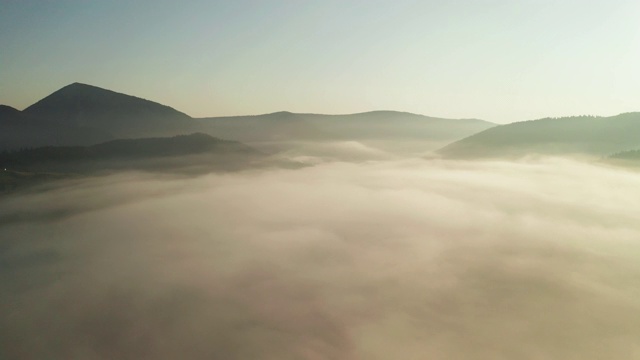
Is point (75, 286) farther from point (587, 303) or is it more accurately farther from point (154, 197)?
point (587, 303)

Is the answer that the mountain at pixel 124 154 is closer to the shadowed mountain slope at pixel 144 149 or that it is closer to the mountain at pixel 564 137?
the shadowed mountain slope at pixel 144 149

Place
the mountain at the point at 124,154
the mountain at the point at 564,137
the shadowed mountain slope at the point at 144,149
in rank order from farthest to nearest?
the shadowed mountain slope at the point at 144,149 → the mountain at the point at 564,137 → the mountain at the point at 124,154

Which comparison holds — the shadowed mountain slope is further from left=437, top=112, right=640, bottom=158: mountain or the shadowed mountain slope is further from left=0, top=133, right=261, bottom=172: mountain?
left=437, top=112, right=640, bottom=158: mountain

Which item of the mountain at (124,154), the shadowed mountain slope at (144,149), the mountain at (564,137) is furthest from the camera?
the shadowed mountain slope at (144,149)

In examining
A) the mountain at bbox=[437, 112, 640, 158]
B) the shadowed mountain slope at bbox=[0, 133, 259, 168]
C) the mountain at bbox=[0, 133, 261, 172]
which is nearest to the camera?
the mountain at bbox=[0, 133, 261, 172]

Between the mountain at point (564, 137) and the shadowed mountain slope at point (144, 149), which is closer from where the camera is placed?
the mountain at point (564, 137)

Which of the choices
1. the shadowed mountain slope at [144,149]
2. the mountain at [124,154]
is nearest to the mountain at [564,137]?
the mountain at [124,154]

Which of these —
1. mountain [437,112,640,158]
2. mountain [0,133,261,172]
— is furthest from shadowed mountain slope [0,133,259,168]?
mountain [437,112,640,158]

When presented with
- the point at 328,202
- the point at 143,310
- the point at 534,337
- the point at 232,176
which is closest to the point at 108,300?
the point at 143,310

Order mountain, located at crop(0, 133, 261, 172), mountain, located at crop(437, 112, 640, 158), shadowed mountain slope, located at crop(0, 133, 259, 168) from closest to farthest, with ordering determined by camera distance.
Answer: mountain, located at crop(0, 133, 261, 172)
mountain, located at crop(437, 112, 640, 158)
shadowed mountain slope, located at crop(0, 133, 259, 168)
